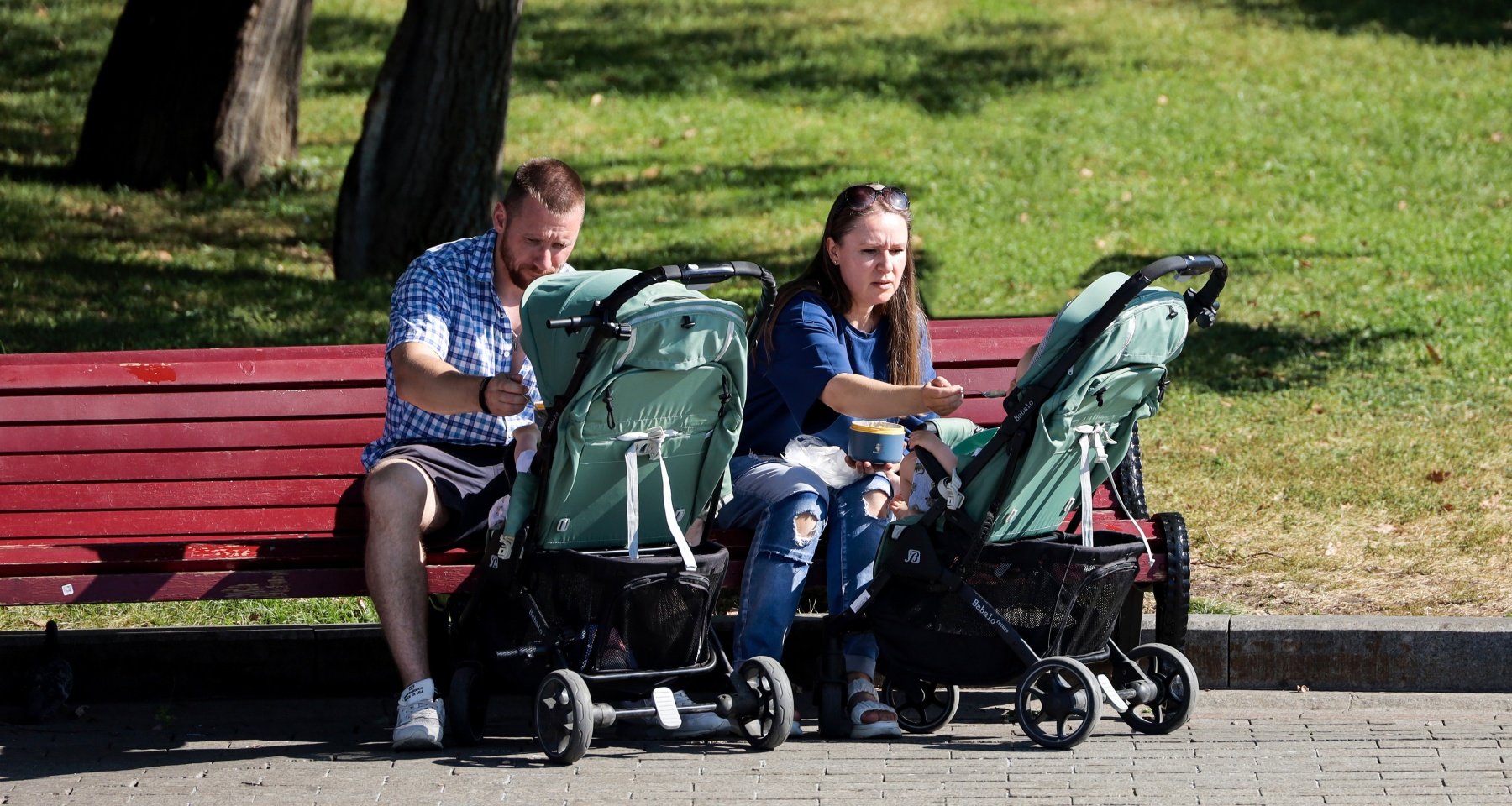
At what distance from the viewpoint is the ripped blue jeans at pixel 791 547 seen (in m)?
4.66

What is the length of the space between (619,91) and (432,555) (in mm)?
9801

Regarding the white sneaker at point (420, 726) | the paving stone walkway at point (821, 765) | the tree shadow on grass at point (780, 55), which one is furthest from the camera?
the tree shadow on grass at point (780, 55)

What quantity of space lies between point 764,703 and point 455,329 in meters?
1.37

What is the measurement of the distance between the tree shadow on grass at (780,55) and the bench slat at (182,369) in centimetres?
871

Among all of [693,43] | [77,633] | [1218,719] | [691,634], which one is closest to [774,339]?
[691,634]

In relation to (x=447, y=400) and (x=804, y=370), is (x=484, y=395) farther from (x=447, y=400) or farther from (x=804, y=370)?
(x=804, y=370)

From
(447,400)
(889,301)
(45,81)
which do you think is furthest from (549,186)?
(45,81)

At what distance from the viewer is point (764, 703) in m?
4.48

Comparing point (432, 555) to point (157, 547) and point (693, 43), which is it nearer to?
point (157, 547)

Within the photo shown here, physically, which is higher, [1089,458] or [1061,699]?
[1089,458]

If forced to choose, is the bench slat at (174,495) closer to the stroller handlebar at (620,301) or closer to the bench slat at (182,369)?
the bench slat at (182,369)

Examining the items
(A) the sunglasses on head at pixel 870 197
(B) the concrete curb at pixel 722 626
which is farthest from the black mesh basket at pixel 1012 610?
(A) the sunglasses on head at pixel 870 197

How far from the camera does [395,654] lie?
4582mm

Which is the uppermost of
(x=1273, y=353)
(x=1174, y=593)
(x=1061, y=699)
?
(x=1174, y=593)
